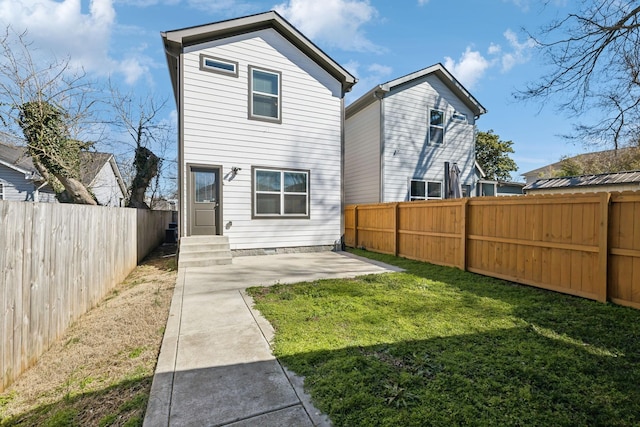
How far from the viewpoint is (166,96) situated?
12852 millimetres

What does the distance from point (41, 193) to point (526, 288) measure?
21716mm

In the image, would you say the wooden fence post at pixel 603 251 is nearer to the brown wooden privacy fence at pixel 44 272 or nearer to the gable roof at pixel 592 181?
the brown wooden privacy fence at pixel 44 272

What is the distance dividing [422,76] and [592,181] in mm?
9202

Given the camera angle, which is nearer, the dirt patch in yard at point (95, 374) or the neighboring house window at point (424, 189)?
the dirt patch in yard at point (95, 374)

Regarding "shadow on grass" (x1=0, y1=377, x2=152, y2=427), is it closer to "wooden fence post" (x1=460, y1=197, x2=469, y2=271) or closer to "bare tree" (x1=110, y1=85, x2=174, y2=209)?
"wooden fence post" (x1=460, y1=197, x2=469, y2=271)

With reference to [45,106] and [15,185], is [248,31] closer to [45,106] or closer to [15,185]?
[45,106]

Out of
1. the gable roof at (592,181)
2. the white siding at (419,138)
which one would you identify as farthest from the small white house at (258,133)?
the gable roof at (592,181)

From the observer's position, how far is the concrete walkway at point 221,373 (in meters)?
1.86

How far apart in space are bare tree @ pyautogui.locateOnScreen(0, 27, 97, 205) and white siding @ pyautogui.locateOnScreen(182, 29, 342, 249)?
453 centimetres

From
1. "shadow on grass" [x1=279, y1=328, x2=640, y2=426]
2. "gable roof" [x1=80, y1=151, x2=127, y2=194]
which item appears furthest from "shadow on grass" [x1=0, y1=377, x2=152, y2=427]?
"gable roof" [x1=80, y1=151, x2=127, y2=194]

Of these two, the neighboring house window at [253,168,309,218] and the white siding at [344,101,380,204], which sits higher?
the white siding at [344,101,380,204]

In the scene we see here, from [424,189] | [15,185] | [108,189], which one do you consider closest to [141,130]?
[15,185]

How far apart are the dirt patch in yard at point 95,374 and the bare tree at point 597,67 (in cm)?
946

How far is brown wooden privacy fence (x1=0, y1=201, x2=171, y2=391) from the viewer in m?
2.41
